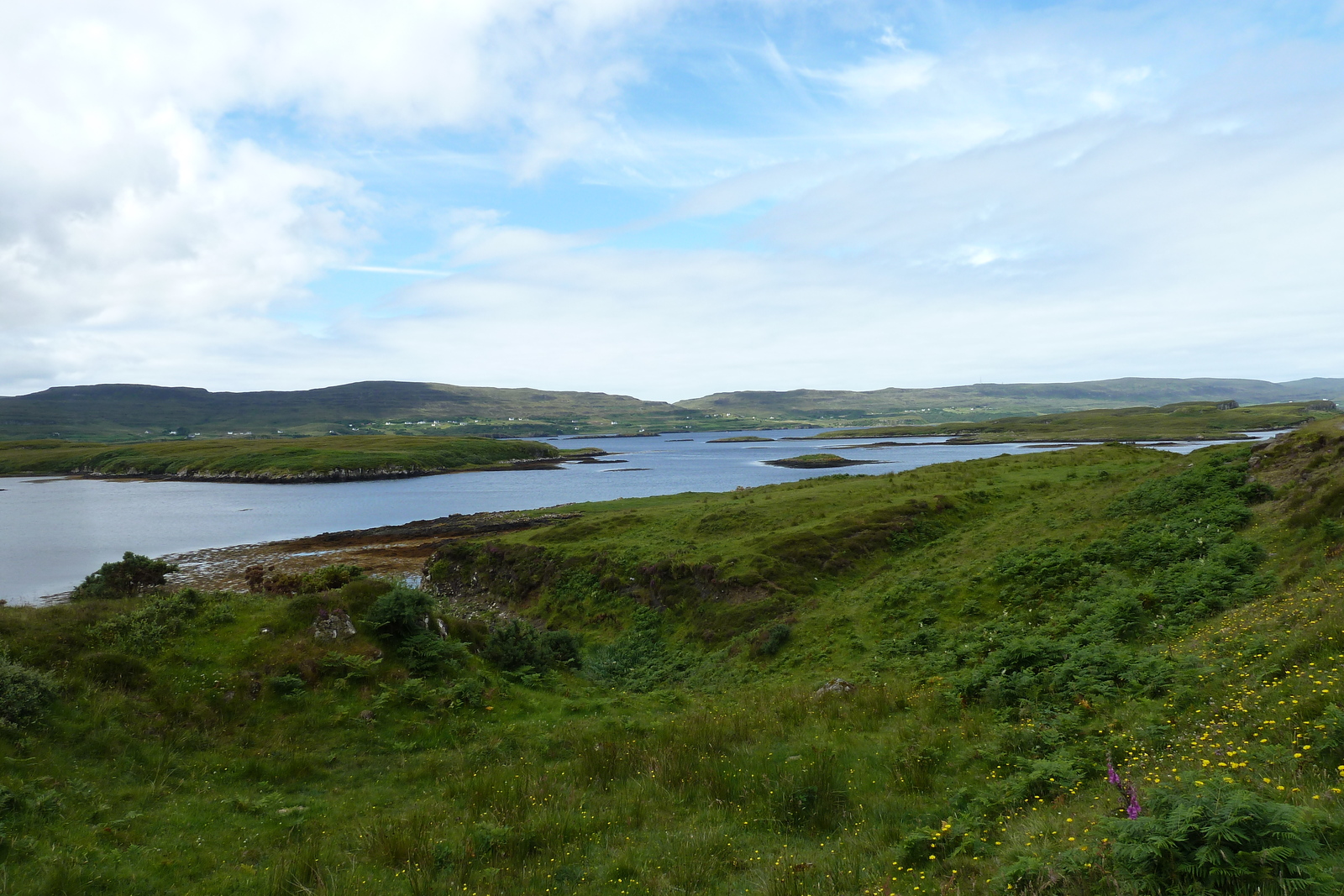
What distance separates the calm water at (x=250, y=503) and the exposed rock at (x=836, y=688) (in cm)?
6128

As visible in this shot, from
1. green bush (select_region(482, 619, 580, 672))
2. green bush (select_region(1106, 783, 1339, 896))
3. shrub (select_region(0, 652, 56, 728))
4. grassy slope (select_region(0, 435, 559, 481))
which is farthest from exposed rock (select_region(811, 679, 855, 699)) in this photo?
grassy slope (select_region(0, 435, 559, 481))

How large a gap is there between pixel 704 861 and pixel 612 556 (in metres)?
33.3

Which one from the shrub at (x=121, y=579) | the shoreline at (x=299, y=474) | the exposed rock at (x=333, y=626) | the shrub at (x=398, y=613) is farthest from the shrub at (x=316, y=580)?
the shoreline at (x=299, y=474)

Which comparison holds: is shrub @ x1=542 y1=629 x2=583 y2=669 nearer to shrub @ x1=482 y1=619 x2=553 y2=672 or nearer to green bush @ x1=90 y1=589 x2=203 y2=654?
shrub @ x1=482 y1=619 x2=553 y2=672

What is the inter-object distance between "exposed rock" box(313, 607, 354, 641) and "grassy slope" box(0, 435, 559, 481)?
147046 millimetres

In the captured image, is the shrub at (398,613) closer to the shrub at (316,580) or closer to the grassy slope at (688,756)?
the grassy slope at (688,756)

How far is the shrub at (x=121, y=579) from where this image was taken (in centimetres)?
2228

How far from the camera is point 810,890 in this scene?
799 cm

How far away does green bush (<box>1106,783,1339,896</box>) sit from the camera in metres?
5.21

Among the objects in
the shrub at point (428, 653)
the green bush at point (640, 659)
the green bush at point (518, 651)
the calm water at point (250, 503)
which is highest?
the shrub at point (428, 653)

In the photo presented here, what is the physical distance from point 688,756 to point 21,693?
14489 mm

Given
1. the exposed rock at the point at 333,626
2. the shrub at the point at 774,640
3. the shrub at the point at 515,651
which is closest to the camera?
the exposed rock at the point at 333,626

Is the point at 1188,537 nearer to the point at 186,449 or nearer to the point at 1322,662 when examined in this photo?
the point at 1322,662

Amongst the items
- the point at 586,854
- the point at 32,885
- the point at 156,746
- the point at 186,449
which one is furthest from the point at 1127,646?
the point at 186,449
